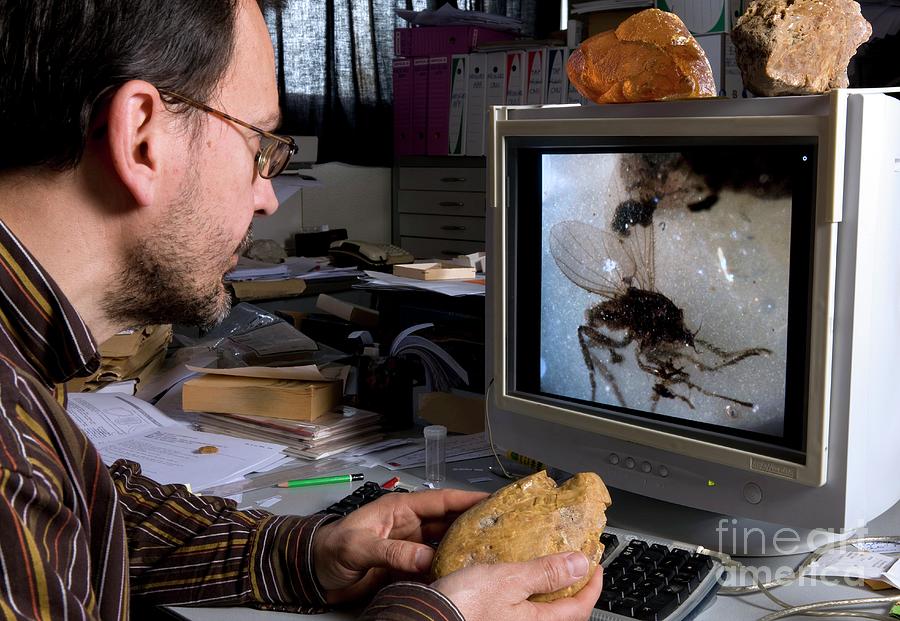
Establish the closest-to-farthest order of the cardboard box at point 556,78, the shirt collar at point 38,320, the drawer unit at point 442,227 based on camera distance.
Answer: the shirt collar at point 38,320
the cardboard box at point 556,78
the drawer unit at point 442,227

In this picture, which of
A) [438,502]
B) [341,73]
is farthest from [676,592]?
[341,73]

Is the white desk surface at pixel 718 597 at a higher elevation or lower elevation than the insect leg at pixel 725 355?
lower

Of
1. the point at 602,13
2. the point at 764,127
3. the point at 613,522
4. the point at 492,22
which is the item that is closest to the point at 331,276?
the point at 602,13

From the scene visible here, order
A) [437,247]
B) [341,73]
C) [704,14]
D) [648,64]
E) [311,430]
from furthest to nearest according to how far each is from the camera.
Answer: [341,73] → [437,247] → [704,14] → [311,430] → [648,64]

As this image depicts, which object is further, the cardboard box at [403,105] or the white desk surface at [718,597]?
the cardboard box at [403,105]

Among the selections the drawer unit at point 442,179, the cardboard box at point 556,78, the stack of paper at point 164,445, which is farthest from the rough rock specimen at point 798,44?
the drawer unit at point 442,179

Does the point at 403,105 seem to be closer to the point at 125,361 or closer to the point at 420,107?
the point at 420,107

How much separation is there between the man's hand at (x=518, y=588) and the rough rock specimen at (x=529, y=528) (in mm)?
18

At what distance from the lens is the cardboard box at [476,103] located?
10.5ft

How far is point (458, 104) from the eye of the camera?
3307 millimetres

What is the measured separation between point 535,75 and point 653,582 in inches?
95.6

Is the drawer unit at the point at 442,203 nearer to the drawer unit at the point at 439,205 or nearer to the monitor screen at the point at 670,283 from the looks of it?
the drawer unit at the point at 439,205

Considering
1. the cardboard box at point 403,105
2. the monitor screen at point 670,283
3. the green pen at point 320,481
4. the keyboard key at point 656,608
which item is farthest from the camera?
the cardboard box at point 403,105

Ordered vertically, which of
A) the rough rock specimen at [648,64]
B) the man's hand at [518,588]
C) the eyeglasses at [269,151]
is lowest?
the man's hand at [518,588]
